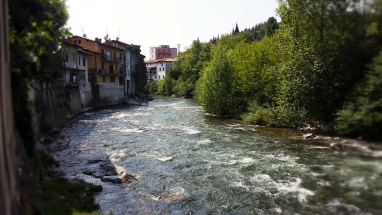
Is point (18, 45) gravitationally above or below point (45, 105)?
above

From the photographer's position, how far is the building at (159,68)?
107062mm

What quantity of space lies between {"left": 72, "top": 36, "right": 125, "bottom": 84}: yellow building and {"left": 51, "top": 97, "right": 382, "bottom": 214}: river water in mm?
28516

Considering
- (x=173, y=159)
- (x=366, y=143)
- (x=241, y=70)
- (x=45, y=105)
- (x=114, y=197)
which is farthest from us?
(x=241, y=70)

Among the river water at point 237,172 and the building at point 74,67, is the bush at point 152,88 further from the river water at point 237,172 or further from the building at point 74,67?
the river water at point 237,172

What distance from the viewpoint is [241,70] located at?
34.7 metres

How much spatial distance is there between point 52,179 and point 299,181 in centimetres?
990

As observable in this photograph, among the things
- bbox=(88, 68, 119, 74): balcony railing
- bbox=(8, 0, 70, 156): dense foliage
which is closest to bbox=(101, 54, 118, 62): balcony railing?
bbox=(88, 68, 119, 74): balcony railing

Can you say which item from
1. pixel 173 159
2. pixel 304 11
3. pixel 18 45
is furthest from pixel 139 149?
pixel 304 11

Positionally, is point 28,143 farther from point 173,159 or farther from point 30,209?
point 173,159

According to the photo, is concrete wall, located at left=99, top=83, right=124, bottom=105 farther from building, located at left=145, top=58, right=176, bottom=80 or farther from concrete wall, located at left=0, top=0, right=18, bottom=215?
building, located at left=145, top=58, right=176, bottom=80

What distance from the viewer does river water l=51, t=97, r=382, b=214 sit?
777cm

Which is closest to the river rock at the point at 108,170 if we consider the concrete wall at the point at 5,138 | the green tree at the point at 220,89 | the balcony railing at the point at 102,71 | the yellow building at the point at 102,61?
the concrete wall at the point at 5,138

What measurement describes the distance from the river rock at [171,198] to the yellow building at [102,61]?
3950cm

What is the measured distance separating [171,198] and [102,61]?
46.2 metres
